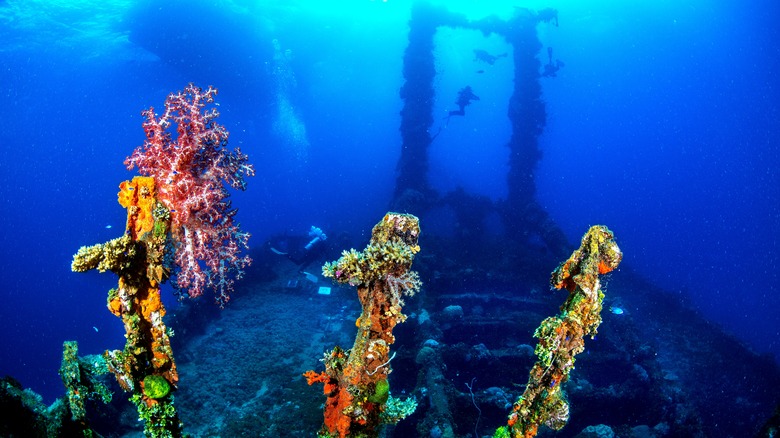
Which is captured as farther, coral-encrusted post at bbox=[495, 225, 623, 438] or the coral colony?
coral-encrusted post at bbox=[495, 225, 623, 438]

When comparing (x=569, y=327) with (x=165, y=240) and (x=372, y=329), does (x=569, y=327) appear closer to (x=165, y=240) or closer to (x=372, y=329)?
(x=372, y=329)

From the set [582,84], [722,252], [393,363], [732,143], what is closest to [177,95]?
[393,363]

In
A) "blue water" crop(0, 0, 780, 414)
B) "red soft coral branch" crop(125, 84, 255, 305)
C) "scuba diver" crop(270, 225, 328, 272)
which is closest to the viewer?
"red soft coral branch" crop(125, 84, 255, 305)

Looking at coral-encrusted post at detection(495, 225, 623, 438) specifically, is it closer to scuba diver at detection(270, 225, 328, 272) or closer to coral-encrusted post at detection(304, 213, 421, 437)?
coral-encrusted post at detection(304, 213, 421, 437)

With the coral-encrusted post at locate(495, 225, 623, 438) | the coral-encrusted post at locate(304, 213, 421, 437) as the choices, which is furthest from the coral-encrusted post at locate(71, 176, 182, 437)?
the coral-encrusted post at locate(495, 225, 623, 438)

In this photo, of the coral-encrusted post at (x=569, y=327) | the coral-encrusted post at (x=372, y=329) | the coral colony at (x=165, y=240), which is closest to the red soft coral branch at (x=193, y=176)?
the coral colony at (x=165, y=240)

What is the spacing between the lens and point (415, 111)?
2264cm

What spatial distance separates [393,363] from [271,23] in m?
42.4

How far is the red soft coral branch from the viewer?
3402 millimetres

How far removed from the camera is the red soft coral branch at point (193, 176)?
340cm

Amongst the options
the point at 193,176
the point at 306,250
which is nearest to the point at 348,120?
the point at 306,250

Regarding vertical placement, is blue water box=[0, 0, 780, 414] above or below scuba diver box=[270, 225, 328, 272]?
above

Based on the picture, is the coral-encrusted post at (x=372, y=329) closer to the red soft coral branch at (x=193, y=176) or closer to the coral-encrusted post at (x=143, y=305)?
the coral-encrusted post at (x=143, y=305)

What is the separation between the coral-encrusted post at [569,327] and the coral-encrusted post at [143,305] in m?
2.87
